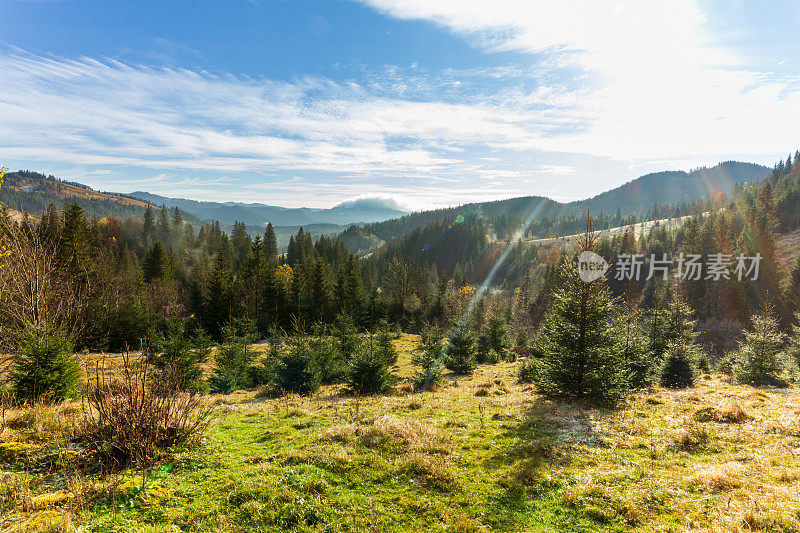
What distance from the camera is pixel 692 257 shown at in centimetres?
9256

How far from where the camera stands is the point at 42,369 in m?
15.6

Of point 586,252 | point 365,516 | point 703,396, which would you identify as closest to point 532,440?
point 365,516

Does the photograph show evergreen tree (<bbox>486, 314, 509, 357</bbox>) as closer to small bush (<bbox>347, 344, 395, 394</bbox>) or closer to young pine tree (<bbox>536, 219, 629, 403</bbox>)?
small bush (<bbox>347, 344, 395, 394</bbox>)

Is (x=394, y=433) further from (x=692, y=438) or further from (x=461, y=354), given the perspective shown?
(x=461, y=354)

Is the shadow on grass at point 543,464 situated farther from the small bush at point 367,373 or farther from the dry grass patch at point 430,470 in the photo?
the small bush at point 367,373

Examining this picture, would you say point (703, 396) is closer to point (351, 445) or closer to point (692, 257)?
point (351, 445)

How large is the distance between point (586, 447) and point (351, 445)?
8.35 meters

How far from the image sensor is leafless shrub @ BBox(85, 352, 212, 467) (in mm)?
8898

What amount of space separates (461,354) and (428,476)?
24492 mm

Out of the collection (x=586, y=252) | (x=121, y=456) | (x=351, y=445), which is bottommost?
(x=351, y=445)

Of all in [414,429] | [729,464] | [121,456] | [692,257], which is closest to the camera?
[121,456]

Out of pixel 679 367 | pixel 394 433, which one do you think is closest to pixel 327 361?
pixel 394 433

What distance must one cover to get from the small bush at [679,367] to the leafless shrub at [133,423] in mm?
31569

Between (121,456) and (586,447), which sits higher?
(121,456)
